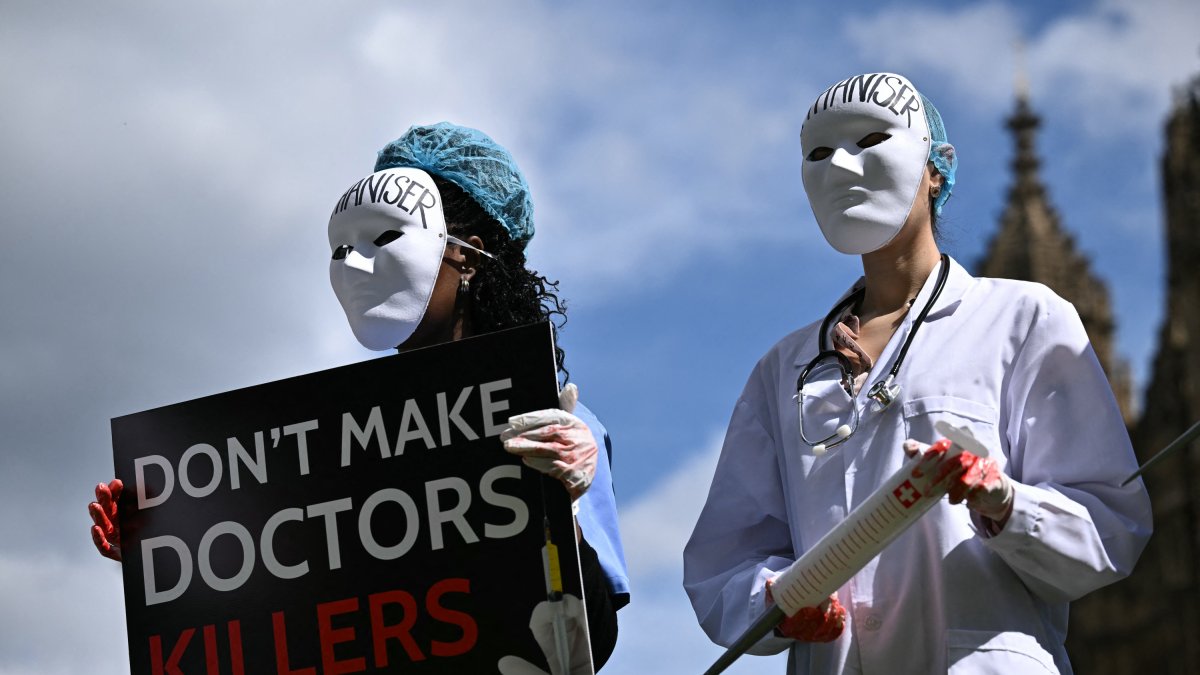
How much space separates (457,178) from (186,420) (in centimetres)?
114

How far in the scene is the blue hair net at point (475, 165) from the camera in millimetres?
6613

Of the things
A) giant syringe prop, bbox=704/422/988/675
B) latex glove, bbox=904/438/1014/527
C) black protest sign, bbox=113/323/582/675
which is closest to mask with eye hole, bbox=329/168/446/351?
black protest sign, bbox=113/323/582/675

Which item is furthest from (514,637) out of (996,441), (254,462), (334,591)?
(996,441)

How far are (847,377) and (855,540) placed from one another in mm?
805

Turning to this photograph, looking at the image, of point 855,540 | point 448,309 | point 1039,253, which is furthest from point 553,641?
point 1039,253

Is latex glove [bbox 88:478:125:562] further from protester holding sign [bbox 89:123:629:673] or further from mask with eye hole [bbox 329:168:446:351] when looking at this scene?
mask with eye hole [bbox 329:168:446:351]

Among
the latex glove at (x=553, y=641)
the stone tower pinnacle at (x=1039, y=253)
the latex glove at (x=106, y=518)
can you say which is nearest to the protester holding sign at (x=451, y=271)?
the latex glove at (x=106, y=518)

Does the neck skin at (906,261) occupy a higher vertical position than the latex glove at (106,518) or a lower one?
higher

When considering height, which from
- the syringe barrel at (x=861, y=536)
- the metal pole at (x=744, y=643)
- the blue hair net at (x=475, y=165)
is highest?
the blue hair net at (x=475, y=165)

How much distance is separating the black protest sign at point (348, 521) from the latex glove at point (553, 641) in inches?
0.8

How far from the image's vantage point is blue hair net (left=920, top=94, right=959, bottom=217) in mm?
6141

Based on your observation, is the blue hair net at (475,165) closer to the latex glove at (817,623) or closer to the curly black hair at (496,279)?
the curly black hair at (496,279)

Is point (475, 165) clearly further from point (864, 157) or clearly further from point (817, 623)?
point (817, 623)

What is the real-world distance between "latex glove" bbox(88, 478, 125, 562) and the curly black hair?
1149 millimetres
